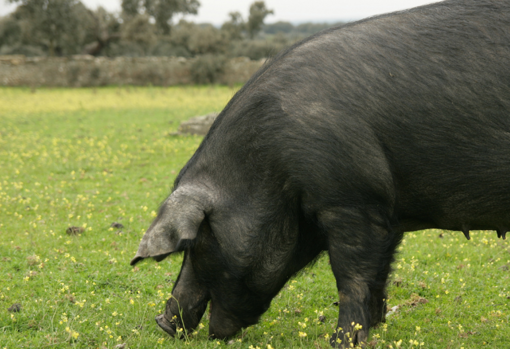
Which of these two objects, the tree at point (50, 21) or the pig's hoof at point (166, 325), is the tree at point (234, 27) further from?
the pig's hoof at point (166, 325)

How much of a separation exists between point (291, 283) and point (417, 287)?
4.23ft

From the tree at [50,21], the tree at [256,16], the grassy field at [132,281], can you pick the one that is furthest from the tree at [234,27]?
the grassy field at [132,281]

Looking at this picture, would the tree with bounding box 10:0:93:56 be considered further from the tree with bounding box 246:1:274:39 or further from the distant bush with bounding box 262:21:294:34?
the distant bush with bounding box 262:21:294:34

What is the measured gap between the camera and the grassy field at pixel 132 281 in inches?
151

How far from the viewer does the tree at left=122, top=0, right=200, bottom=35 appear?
45719 millimetres

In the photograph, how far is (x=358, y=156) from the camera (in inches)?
121

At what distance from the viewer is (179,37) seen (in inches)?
1759

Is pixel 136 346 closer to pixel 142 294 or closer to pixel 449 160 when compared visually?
pixel 142 294

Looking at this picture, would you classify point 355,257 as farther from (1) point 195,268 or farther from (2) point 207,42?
(2) point 207,42

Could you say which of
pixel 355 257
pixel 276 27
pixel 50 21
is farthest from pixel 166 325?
pixel 276 27

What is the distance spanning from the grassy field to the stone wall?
19497mm

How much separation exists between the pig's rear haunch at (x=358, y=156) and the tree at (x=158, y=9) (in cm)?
4523

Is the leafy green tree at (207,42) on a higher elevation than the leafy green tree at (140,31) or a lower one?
lower

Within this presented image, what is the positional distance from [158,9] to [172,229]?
47646mm
